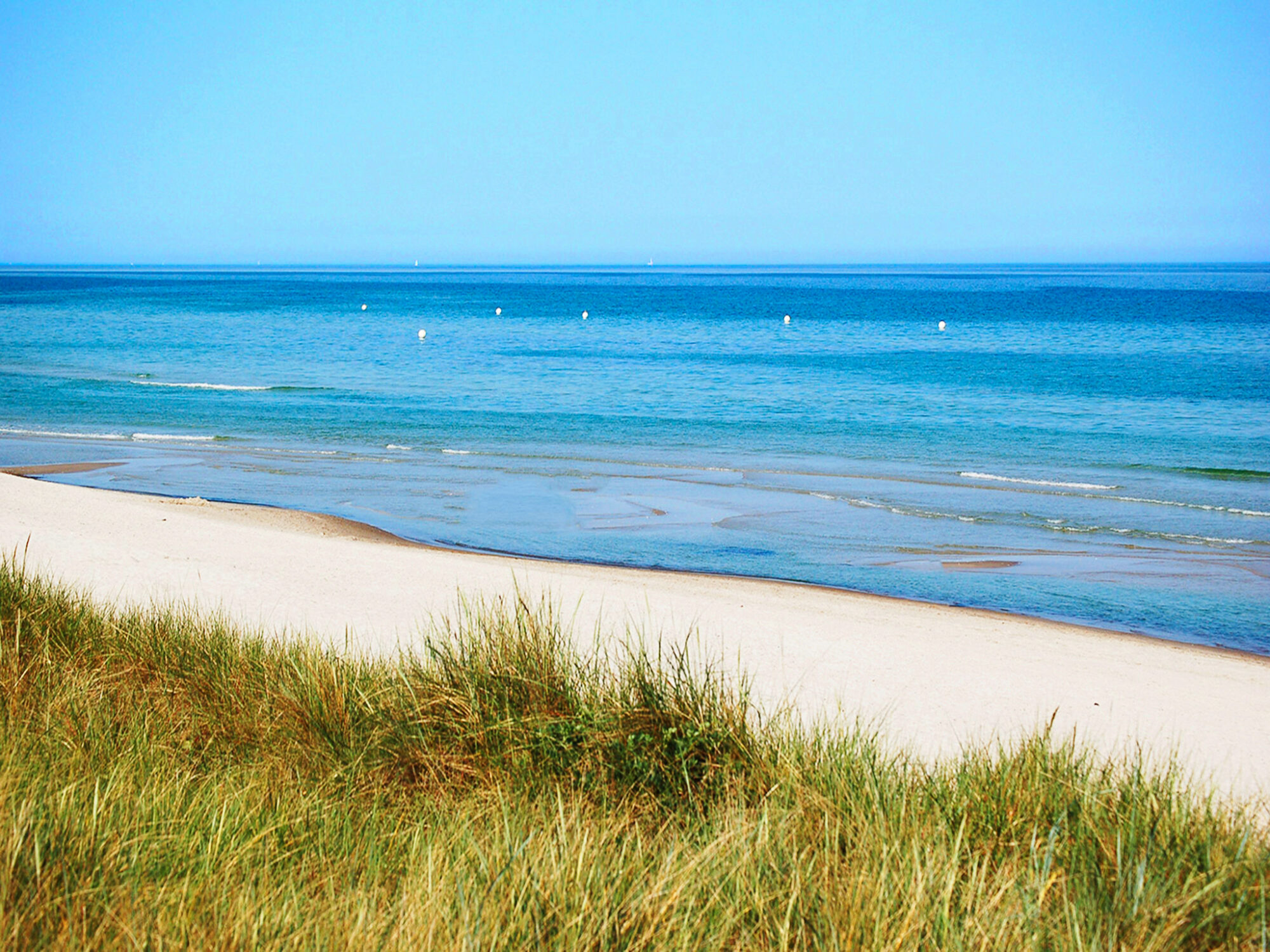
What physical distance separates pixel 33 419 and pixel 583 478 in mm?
14220

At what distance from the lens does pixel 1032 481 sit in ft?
53.4

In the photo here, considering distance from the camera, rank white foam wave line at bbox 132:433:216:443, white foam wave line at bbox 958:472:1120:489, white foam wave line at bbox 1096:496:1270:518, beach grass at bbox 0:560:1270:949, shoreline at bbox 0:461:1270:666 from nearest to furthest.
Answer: beach grass at bbox 0:560:1270:949 < shoreline at bbox 0:461:1270:666 < white foam wave line at bbox 1096:496:1270:518 < white foam wave line at bbox 958:472:1120:489 < white foam wave line at bbox 132:433:216:443

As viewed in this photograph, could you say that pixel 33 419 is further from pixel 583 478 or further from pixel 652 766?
pixel 652 766

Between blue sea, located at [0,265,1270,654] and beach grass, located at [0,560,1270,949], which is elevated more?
beach grass, located at [0,560,1270,949]

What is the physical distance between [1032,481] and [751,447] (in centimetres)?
542

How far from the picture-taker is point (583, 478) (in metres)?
16.4

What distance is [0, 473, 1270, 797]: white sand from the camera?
241 inches

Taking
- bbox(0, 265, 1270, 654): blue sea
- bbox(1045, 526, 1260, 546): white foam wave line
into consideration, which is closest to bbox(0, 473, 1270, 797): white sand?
bbox(0, 265, 1270, 654): blue sea

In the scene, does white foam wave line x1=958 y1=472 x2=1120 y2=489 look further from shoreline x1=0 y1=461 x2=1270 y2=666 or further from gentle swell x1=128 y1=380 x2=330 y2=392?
gentle swell x1=128 y1=380 x2=330 y2=392

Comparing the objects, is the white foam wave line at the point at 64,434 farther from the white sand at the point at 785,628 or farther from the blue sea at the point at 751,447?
the white sand at the point at 785,628

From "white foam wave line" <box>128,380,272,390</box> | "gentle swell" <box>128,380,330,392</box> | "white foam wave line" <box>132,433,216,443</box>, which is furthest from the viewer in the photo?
"white foam wave line" <box>128,380,272,390</box>

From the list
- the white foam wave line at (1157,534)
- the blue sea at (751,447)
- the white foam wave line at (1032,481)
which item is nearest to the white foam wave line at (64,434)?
the blue sea at (751,447)

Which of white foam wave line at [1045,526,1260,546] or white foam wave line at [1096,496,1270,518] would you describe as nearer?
white foam wave line at [1045,526,1260,546]

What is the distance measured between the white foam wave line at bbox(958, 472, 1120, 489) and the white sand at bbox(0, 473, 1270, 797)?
7552 millimetres
